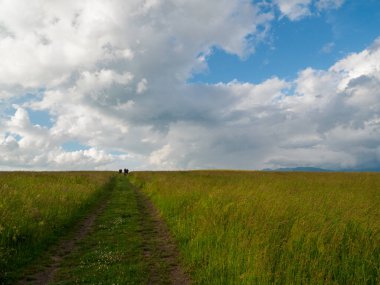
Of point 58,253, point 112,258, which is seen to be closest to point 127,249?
point 112,258

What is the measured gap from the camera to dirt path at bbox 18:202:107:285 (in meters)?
6.94

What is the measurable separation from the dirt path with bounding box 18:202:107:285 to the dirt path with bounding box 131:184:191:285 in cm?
228

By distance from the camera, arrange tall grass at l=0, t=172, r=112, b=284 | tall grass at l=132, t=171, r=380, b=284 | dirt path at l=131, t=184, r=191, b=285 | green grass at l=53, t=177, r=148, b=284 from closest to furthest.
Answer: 1. tall grass at l=132, t=171, r=380, b=284
2. green grass at l=53, t=177, r=148, b=284
3. dirt path at l=131, t=184, r=191, b=285
4. tall grass at l=0, t=172, r=112, b=284

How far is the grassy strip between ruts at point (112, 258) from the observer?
22.6 ft

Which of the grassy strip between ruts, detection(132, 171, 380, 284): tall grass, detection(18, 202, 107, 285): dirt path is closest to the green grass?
the grassy strip between ruts

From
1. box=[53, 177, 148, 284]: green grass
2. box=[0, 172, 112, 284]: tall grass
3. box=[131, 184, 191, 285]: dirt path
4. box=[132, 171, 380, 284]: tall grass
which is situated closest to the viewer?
box=[132, 171, 380, 284]: tall grass

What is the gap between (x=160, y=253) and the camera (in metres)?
8.82

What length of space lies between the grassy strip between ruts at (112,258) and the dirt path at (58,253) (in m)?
0.19

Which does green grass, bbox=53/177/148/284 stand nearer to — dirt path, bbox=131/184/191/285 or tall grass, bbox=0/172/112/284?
dirt path, bbox=131/184/191/285

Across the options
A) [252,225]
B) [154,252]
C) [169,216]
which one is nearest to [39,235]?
[154,252]

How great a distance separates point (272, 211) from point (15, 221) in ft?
28.3

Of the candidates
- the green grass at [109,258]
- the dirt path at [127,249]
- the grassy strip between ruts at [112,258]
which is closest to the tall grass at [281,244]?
the dirt path at [127,249]

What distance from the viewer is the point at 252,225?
8750mm

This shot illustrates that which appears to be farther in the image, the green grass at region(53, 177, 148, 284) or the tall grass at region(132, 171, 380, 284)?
the green grass at region(53, 177, 148, 284)
